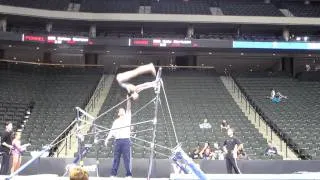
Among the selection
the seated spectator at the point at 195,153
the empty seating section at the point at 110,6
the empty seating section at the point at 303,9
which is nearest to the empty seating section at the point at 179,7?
the empty seating section at the point at 110,6

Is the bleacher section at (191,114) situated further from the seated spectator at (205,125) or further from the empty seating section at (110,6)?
the empty seating section at (110,6)

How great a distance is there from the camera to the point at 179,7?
32250mm

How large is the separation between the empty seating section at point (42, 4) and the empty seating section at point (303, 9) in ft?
54.5

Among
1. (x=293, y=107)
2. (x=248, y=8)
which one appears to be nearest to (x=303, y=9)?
(x=248, y=8)

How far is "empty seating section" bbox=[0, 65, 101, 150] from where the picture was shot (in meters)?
20.1

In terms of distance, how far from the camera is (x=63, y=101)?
24.3 meters

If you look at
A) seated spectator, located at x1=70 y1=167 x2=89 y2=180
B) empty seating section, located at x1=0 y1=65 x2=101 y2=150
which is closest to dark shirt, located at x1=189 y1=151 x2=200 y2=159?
empty seating section, located at x1=0 y1=65 x2=101 y2=150

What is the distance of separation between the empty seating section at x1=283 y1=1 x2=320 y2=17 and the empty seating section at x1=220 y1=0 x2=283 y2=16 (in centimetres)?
130

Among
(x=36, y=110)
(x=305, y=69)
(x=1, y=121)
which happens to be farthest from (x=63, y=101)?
(x=305, y=69)

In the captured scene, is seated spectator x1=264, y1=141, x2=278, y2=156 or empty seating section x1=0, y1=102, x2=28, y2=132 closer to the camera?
seated spectator x1=264, y1=141, x2=278, y2=156

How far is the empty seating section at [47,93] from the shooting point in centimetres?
2012

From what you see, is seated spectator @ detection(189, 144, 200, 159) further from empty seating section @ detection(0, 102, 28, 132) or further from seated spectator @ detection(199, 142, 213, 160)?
empty seating section @ detection(0, 102, 28, 132)

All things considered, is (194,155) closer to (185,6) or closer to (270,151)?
(270,151)

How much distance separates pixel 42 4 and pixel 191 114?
45.7 feet
